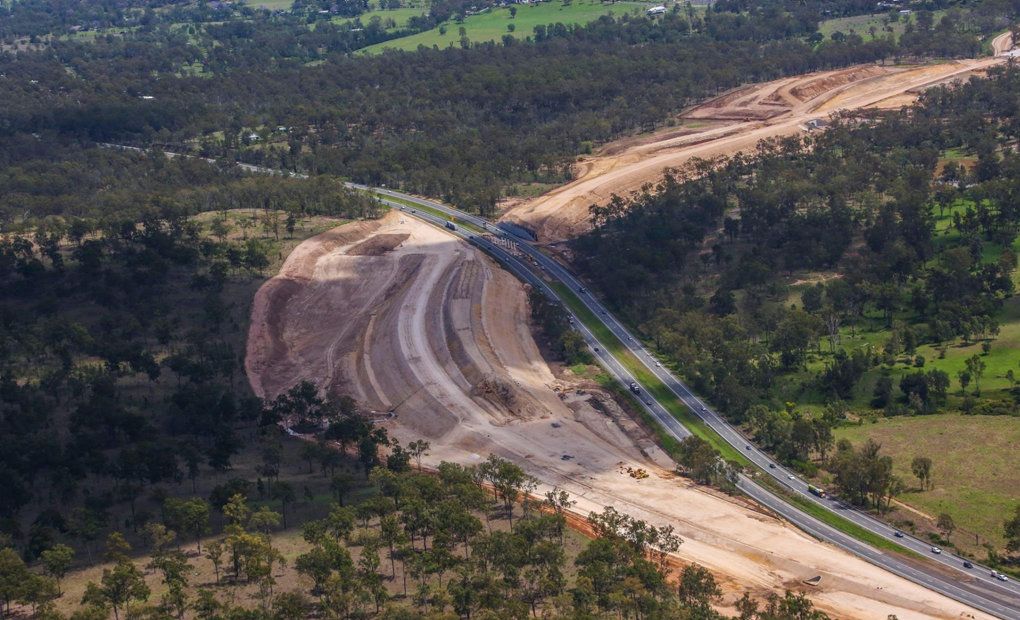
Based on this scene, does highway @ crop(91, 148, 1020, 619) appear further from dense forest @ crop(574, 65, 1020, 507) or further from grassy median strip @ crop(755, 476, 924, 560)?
dense forest @ crop(574, 65, 1020, 507)

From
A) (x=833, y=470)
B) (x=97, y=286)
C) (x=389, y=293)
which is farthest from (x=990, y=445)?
(x=97, y=286)

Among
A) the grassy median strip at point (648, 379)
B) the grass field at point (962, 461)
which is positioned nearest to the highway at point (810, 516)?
the grassy median strip at point (648, 379)

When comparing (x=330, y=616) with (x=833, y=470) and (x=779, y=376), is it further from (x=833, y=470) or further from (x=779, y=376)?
(x=779, y=376)

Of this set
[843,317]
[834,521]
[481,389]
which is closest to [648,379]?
[481,389]

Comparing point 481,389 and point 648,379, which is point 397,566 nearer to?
point 481,389

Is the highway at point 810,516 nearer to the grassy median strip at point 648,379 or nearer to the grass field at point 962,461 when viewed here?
the grassy median strip at point 648,379

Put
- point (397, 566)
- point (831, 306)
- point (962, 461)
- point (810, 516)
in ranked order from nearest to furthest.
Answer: point (397, 566), point (810, 516), point (962, 461), point (831, 306)
